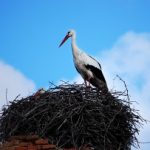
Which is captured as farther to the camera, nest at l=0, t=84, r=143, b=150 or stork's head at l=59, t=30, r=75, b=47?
stork's head at l=59, t=30, r=75, b=47

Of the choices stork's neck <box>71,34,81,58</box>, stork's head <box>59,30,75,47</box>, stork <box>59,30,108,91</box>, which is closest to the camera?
stork <box>59,30,108,91</box>

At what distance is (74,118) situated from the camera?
597cm

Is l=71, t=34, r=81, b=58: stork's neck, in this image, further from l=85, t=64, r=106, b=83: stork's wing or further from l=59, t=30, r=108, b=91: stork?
l=85, t=64, r=106, b=83: stork's wing

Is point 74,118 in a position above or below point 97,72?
below

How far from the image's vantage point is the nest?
583 cm

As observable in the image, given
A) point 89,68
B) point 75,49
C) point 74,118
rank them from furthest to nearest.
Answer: point 75,49
point 89,68
point 74,118

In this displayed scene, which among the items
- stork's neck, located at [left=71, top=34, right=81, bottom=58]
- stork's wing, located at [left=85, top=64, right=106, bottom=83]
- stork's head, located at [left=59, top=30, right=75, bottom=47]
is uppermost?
stork's head, located at [left=59, top=30, right=75, bottom=47]

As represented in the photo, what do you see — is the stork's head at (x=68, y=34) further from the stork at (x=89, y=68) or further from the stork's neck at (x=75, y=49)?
the stork at (x=89, y=68)

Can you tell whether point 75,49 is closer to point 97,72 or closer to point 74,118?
point 97,72

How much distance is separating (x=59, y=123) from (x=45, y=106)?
393 mm

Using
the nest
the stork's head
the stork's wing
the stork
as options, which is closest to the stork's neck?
the stork

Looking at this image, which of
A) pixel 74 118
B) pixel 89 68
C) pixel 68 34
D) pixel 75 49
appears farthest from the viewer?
pixel 68 34

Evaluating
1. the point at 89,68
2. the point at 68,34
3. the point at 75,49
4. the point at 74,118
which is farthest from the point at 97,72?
the point at 74,118

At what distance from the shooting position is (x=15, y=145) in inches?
204
